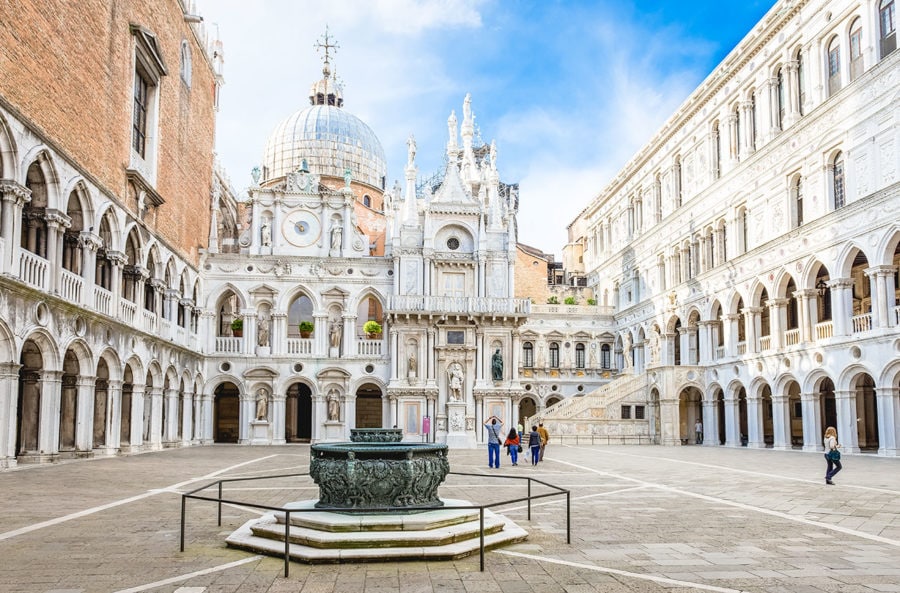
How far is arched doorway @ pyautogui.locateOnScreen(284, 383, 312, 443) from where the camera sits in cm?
4309

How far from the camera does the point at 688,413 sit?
1778 inches

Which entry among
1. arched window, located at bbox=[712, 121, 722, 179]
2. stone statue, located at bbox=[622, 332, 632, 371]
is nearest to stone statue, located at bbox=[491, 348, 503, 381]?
stone statue, located at bbox=[622, 332, 632, 371]

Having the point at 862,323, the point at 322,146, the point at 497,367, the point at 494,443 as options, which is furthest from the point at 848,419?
the point at 322,146

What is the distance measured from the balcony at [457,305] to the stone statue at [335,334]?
2.60m

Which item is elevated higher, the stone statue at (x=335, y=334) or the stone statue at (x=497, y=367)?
the stone statue at (x=335, y=334)

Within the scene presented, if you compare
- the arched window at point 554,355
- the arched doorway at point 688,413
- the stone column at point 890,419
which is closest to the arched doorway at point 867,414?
the arched doorway at point 688,413

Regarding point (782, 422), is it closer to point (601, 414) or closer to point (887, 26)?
point (601, 414)

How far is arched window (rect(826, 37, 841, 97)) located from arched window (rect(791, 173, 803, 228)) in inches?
144

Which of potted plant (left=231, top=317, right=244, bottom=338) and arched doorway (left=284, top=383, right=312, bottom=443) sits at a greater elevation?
potted plant (left=231, top=317, right=244, bottom=338)

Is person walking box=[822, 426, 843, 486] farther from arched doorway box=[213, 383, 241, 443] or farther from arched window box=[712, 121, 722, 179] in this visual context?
arched doorway box=[213, 383, 241, 443]

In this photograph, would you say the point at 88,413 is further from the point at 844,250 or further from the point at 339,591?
the point at 844,250

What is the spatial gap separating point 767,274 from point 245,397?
23743mm

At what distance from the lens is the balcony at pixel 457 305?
40.9 meters

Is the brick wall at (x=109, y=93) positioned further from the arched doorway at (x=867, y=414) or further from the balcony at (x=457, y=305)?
the arched doorway at (x=867, y=414)
